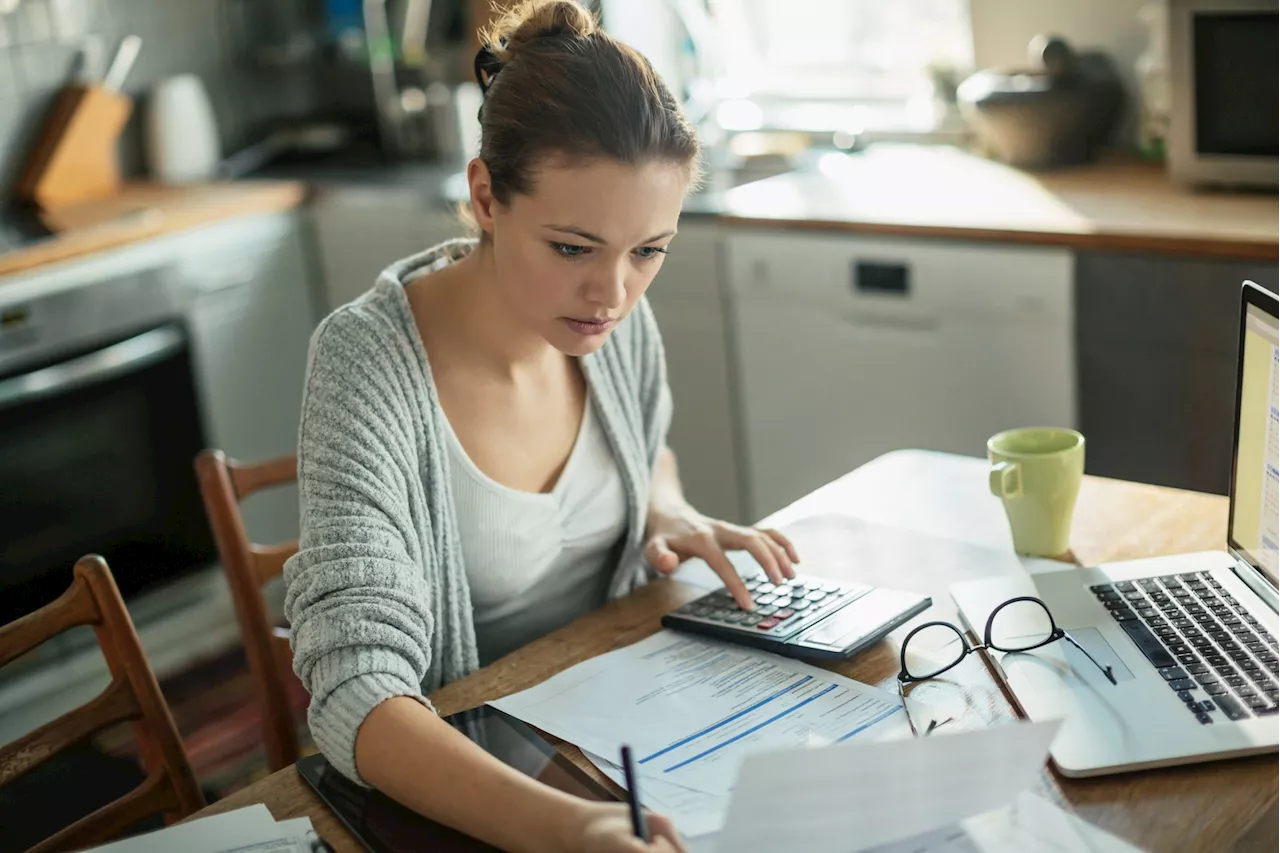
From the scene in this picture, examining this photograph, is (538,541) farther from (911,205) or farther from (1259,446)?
(911,205)

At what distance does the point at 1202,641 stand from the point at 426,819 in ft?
2.06

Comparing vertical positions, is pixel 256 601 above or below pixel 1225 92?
below

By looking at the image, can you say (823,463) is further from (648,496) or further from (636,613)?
(636,613)

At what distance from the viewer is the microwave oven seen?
235cm

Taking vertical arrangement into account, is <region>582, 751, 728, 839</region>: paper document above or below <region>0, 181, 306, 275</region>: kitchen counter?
below

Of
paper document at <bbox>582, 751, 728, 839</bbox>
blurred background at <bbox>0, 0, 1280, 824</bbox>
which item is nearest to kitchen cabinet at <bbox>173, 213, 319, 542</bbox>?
blurred background at <bbox>0, 0, 1280, 824</bbox>

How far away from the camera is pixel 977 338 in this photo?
97.8 inches

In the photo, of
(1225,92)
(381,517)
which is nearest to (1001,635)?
(381,517)

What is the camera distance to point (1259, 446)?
3.80ft

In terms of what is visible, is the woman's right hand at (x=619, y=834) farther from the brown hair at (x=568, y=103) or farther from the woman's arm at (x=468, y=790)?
the brown hair at (x=568, y=103)

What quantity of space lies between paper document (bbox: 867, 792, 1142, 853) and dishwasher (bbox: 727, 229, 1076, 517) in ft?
4.99

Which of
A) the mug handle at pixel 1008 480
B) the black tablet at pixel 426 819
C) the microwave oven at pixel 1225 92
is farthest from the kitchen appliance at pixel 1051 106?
the black tablet at pixel 426 819

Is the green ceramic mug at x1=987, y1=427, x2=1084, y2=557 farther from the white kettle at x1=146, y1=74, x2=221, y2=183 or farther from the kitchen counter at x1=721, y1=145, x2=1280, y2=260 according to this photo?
the white kettle at x1=146, y1=74, x2=221, y2=183

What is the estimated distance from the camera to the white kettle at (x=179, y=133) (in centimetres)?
350
